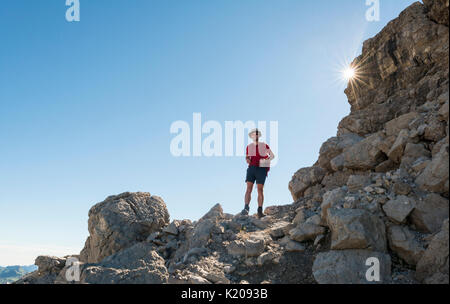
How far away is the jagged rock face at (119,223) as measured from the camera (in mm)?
9852

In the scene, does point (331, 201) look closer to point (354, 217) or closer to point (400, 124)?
point (354, 217)

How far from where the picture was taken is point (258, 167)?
40.7 feet

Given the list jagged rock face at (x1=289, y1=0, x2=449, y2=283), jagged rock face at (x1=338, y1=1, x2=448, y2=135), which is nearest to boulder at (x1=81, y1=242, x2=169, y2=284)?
jagged rock face at (x1=289, y1=0, x2=449, y2=283)

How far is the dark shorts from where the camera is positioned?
40.3ft

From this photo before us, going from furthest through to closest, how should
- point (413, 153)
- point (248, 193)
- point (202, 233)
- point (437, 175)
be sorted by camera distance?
point (248, 193) < point (202, 233) < point (413, 153) < point (437, 175)

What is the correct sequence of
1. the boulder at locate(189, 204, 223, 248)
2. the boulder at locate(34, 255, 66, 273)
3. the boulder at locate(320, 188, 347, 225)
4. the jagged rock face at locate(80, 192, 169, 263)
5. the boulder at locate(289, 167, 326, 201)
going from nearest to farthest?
the boulder at locate(320, 188, 347, 225) → the boulder at locate(34, 255, 66, 273) → the boulder at locate(189, 204, 223, 248) → the jagged rock face at locate(80, 192, 169, 263) → the boulder at locate(289, 167, 326, 201)

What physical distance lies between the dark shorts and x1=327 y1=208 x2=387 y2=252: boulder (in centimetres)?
507

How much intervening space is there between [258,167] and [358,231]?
5964 millimetres

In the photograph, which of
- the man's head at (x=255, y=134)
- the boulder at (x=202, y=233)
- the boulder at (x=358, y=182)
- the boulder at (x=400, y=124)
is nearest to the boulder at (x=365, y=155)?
the boulder at (x=400, y=124)

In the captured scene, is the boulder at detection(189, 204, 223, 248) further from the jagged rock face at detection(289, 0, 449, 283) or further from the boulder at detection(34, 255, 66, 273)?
the boulder at detection(34, 255, 66, 273)

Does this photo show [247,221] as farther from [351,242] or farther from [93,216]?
[93,216]

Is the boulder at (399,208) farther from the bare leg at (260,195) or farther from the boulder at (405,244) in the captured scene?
the bare leg at (260,195)

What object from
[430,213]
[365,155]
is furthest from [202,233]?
[365,155]
